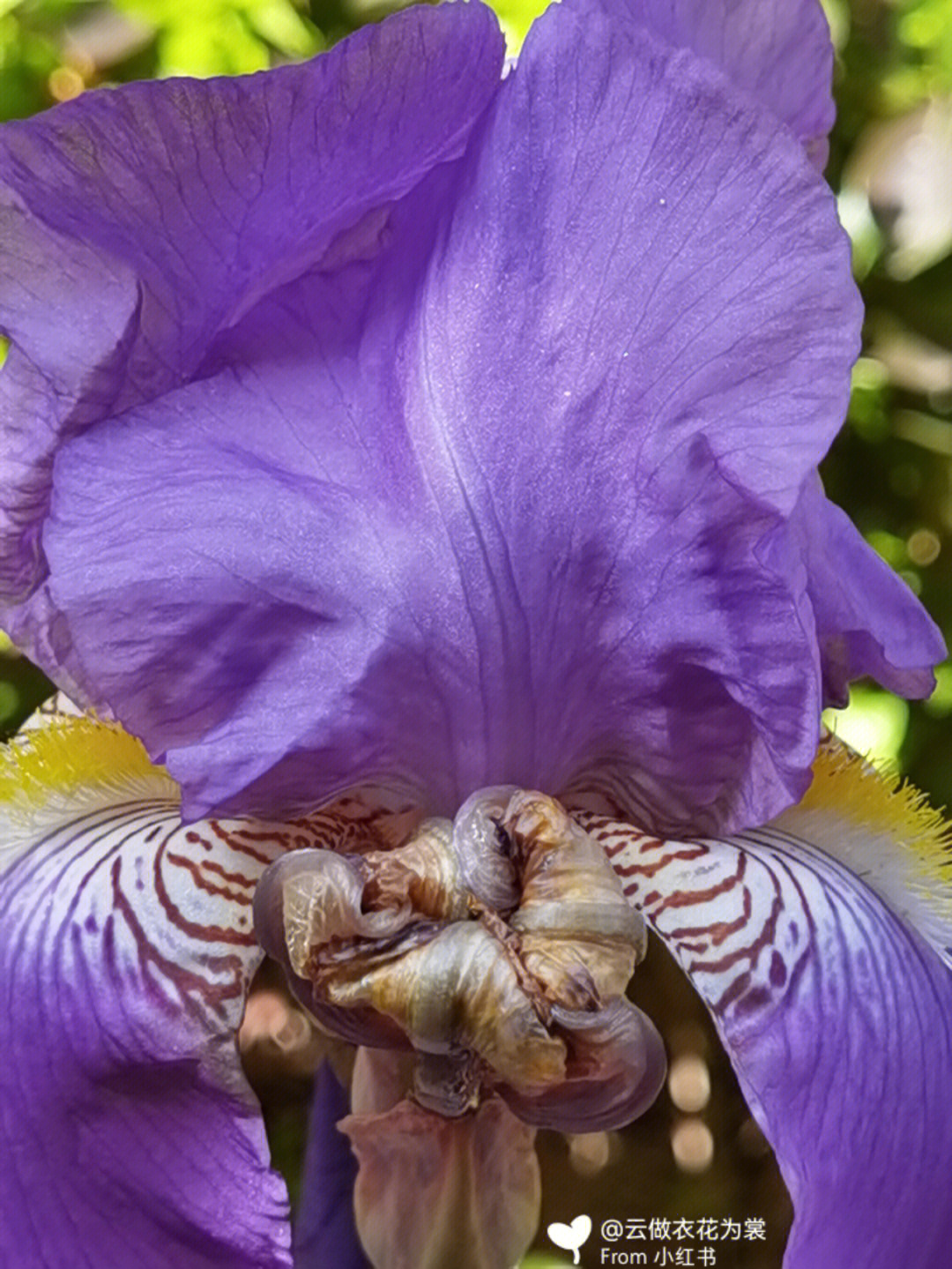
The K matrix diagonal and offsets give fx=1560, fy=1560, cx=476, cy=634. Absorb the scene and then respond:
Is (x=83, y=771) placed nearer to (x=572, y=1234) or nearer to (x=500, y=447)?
(x=500, y=447)

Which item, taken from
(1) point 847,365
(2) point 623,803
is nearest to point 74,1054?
(2) point 623,803

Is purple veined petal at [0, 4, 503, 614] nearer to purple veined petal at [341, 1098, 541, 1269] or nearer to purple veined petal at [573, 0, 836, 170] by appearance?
purple veined petal at [573, 0, 836, 170]

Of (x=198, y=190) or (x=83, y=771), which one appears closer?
(x=198, y=190)

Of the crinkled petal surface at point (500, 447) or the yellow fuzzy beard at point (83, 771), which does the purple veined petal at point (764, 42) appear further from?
the yellow fuzzy beard at point (83, 771)

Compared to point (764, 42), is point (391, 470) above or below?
below

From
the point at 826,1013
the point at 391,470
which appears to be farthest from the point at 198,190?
the point at 826,1013

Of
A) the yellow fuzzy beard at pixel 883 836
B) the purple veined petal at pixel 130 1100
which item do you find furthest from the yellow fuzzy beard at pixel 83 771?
the yellow fuzzy beard at pixel 883 836

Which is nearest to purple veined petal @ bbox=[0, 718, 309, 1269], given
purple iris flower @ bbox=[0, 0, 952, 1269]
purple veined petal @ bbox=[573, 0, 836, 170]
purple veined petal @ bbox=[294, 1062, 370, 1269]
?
purple iris flower @ bbox=[0, 0, 952, 1269]
